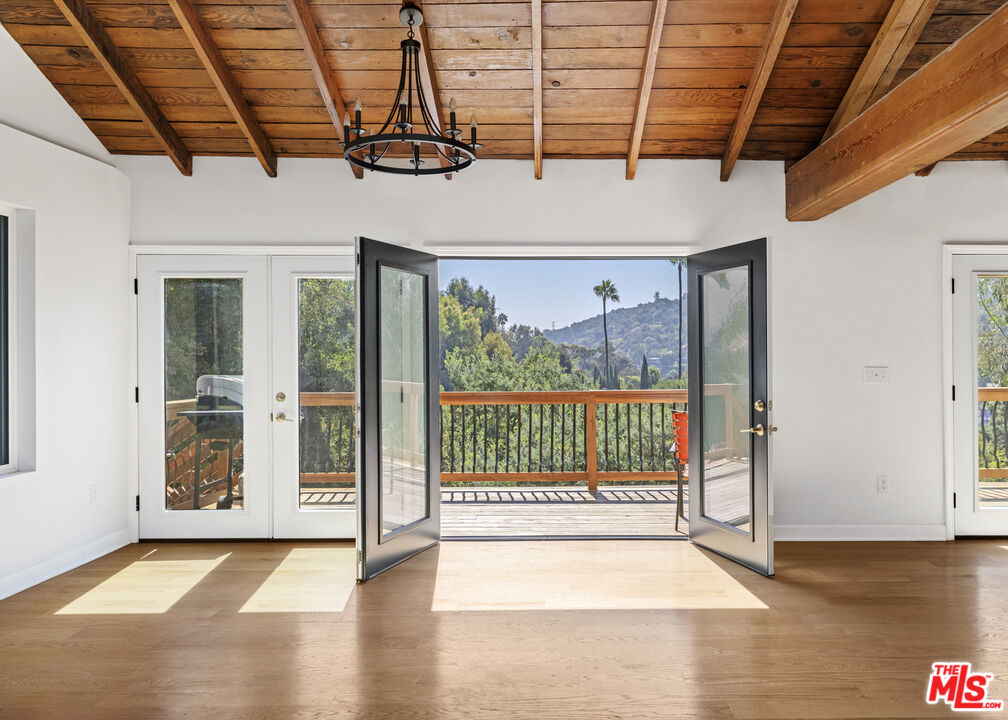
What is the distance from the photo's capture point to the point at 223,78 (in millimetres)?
3678

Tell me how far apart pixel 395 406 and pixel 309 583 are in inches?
45.3

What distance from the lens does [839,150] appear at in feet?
11.7

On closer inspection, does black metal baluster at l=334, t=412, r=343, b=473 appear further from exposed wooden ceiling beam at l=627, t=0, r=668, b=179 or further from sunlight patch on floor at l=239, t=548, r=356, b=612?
exposed wooden ceiling beam at l=627, t=0, r=668, b=179

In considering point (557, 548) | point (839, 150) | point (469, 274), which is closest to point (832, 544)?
point (557, 548)

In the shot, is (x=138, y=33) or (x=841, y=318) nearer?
(x=138, y=33)

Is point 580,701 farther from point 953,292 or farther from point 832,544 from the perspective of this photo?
point 953,292

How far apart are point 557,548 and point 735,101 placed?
120 inches

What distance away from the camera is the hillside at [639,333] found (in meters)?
7.83

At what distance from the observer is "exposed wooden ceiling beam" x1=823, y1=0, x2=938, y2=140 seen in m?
3.25

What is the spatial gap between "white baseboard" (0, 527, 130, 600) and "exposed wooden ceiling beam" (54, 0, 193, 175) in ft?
8.21

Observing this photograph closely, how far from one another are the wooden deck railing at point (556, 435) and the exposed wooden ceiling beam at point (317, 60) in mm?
2783

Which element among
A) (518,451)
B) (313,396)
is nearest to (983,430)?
(518,451)

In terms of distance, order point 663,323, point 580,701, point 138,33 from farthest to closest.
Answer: point 663,323
point 138,33
point 580,701

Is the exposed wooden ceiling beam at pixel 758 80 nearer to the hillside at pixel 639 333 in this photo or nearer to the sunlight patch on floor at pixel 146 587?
the hillside at pixel 639 333
